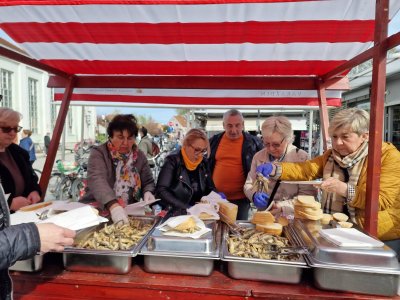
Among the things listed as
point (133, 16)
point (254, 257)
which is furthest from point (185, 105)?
point (254, 257)

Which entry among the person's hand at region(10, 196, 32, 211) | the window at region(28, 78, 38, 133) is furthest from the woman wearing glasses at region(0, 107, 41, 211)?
the window at region(28, 78, 38, 133)

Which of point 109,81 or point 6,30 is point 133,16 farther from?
point 109,81

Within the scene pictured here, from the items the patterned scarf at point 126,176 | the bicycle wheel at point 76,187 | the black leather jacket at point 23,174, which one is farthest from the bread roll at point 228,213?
the bicycle wheel at point 76,187

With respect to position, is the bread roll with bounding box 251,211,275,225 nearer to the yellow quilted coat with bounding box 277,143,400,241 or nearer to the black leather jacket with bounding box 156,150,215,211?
the yellow quilted coat with bounding box 277,143,400,241

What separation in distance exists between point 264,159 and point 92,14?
4.67ft

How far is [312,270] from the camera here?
119cm

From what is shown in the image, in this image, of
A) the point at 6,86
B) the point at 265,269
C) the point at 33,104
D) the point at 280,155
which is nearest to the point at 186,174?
the point at 280,155

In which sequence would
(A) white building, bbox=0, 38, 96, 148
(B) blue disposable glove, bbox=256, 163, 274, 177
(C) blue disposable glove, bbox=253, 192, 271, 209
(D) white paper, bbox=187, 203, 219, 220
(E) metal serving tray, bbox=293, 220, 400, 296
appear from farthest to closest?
(A) white building, bbox=0, 38, 96, 148 → (C) blue disposable glove, bbox=253, 192, 271, 209 → (B) blue disposable glove, bbox=256, 163, 274, 177 → (D) white paper, bbox=187, 203, 219, 220 → (E) metal serving tray, bbox=293, 220, 400, 296

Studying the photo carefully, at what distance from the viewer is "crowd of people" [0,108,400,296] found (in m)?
1.53

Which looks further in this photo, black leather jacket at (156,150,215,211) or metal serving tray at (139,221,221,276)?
black leather jacket at (156,150,215,211)

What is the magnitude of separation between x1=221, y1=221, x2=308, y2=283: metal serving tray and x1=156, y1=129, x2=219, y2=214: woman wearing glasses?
958 mm

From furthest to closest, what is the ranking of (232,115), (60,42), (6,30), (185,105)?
(185,105) → (232,115) → (60,42) → (6,30)

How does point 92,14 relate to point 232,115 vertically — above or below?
above

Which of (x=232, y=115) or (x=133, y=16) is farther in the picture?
(x=232, y=115)
